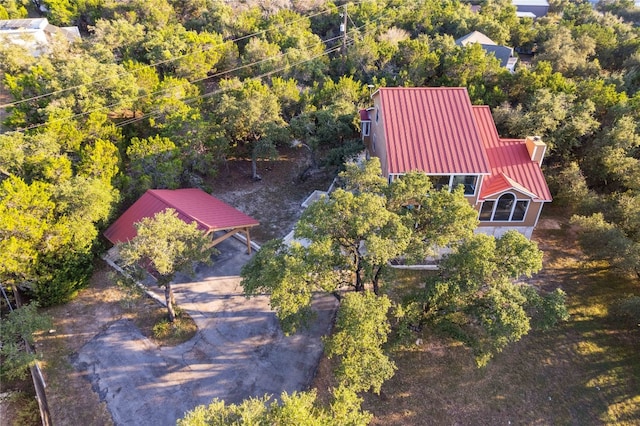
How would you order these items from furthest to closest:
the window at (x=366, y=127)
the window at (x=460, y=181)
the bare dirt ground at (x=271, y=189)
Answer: the window at (x=366, y=127) < the bare dirt ground at (x=271, y=189) < the window at (x=460, y=181)

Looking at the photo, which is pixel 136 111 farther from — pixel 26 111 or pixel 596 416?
pixel 596 416

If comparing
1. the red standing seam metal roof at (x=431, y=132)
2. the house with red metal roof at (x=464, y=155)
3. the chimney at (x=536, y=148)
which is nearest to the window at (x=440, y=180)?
the house with red metal roof at (x=464, y=155)

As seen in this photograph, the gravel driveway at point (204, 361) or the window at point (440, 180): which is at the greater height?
the window at point (440, 180)

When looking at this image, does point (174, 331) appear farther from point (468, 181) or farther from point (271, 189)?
point (468, 181)

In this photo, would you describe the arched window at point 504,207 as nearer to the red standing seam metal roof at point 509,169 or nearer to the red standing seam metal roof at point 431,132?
the red standing seam metal roof at point 509,169

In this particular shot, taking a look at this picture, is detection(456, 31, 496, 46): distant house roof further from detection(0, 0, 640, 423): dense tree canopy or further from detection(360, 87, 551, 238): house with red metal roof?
detection(360, 87, 551, 238): house with red metal roof

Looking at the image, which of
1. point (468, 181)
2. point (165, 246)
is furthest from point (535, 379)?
point (165, 246)
